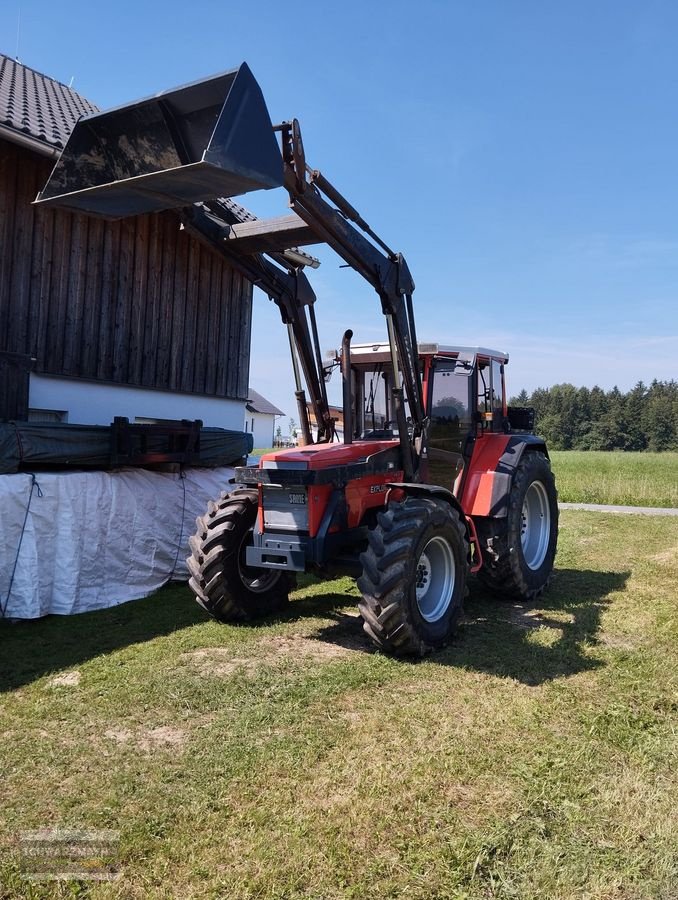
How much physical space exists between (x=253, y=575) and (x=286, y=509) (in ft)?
3.19

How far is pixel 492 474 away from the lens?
6758 mm

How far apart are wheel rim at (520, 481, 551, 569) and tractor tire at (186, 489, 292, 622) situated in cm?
308

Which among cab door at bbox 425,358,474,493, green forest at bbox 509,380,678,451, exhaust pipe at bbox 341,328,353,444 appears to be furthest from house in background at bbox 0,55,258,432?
green forest at bbox 509,380,678,451

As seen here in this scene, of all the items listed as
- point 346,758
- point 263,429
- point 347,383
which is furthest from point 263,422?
point 346,758

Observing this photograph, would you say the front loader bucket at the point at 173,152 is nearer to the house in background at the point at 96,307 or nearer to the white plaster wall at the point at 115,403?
the house in background at the point at 96,307

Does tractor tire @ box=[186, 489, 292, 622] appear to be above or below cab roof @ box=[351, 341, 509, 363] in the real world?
below

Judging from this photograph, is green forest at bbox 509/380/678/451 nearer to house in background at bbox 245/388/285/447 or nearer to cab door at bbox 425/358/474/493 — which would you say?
house in background at bbox 245/388/285/447

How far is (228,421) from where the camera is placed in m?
10.9

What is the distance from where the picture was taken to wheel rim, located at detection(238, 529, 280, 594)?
601 cm

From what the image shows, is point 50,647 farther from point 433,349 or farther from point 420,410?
point 433,349

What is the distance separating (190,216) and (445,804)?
15.9ft

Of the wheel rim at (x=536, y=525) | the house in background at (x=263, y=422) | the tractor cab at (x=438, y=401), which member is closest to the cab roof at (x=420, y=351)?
the tractor cab at (x=438, y=401)

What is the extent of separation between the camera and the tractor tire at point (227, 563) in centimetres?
578

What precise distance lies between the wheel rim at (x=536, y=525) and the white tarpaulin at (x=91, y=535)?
3776 mm
